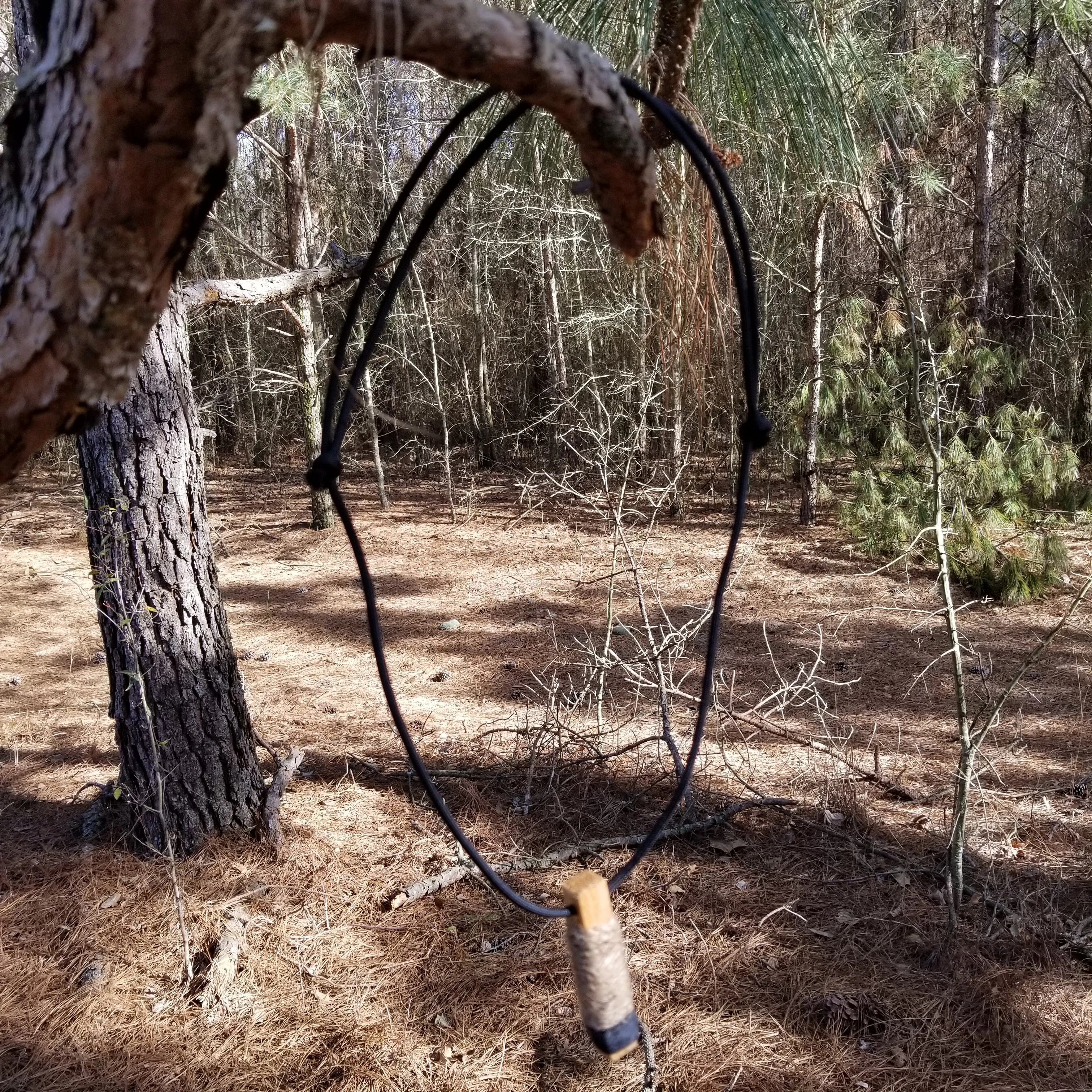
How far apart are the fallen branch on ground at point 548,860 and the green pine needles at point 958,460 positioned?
10.7 ft

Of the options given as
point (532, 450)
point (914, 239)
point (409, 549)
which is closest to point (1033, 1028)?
point (409, 549)

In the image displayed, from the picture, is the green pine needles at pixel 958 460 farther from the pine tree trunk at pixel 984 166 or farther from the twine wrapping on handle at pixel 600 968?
the twine wrapping on handle at pixel 600 968

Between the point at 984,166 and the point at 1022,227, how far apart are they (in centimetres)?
237

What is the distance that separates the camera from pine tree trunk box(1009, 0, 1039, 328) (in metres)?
10.6

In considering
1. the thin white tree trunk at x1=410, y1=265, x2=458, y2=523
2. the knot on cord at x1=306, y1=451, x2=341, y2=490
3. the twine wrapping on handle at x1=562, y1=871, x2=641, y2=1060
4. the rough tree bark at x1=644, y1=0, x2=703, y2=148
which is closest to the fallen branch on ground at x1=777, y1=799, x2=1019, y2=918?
the twine wrapping on handle at x1=562, y1=871, x2=641, y2=1060

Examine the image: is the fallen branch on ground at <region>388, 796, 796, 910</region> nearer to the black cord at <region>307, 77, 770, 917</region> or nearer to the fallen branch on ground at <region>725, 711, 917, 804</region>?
the fallen branch on ground at <region>725, 711, 917, 804</region>

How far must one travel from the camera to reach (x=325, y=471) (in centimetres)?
110

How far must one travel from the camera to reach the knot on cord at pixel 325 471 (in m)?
1.09

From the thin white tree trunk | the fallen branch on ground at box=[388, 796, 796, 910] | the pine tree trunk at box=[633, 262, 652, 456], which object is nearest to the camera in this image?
the fallen branch on ground at box=[388, 796, 796, 910]

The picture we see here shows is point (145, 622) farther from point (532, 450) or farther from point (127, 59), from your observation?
point (532, 450)

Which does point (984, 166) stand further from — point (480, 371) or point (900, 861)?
point (900, 861)

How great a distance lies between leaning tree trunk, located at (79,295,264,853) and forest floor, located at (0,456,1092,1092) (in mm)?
186

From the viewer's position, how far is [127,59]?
71cm

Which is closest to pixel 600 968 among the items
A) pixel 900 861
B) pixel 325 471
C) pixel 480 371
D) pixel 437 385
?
pixel 325 471
